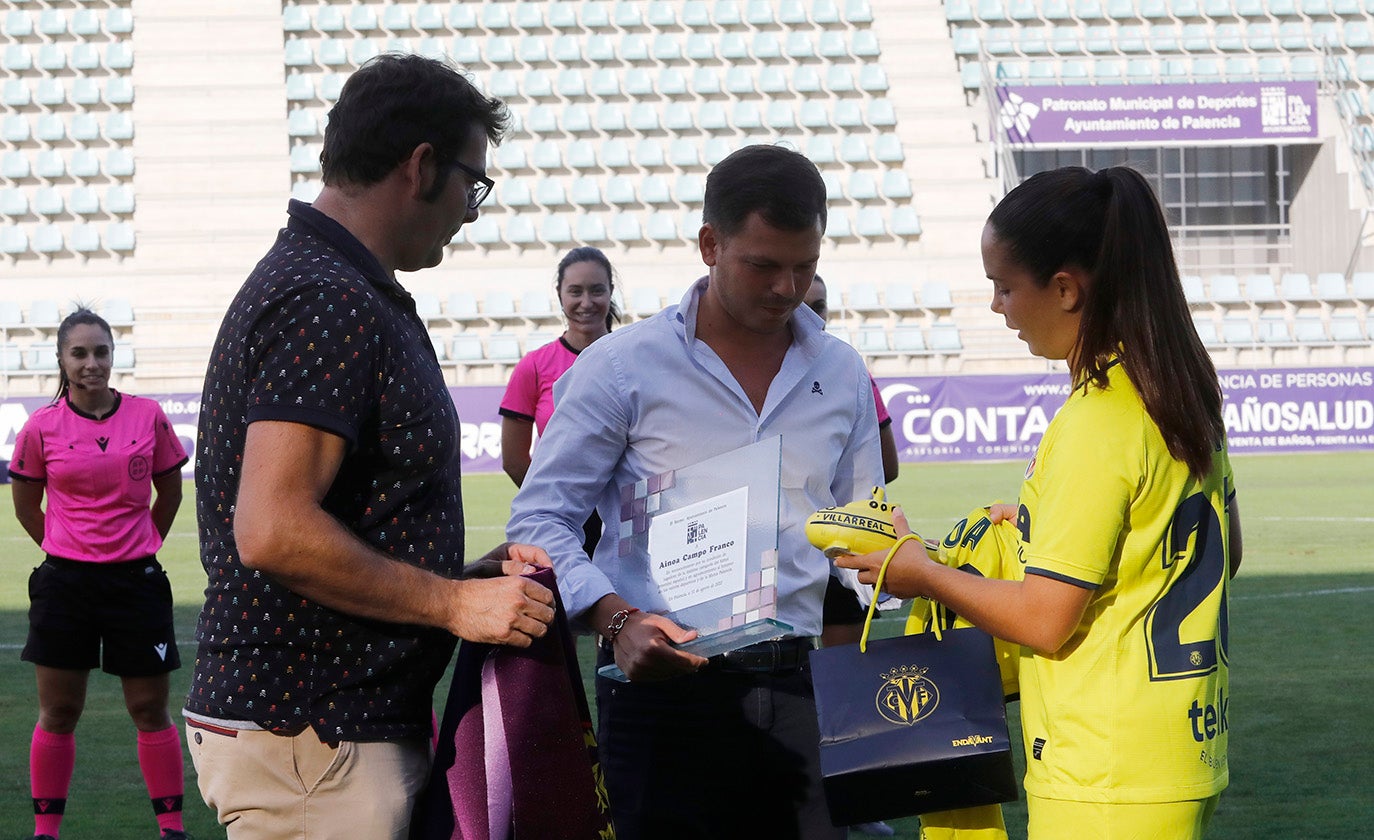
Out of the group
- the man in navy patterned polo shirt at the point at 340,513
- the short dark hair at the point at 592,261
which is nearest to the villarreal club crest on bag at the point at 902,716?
the man in navy patterned polo shirt at the point at 340,513

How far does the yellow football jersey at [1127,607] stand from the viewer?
7.61 feet

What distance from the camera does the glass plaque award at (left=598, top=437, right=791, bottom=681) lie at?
2.58 m

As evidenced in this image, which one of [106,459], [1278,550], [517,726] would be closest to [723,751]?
[517,726]

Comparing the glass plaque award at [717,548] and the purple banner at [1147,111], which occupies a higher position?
the purple banner at [1147,111]

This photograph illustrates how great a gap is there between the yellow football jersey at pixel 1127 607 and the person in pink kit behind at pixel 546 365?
4241 millimetres

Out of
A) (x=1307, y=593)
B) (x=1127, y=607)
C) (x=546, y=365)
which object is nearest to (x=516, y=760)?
(x=1127, y=607)

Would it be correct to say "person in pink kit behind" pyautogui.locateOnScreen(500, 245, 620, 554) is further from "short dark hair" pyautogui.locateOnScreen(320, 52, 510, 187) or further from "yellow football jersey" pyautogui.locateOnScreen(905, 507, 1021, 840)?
"short dark hair" pyautogui.locateOnScreen(320, 52, 510, 187)

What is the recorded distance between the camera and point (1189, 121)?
32406 millimetres

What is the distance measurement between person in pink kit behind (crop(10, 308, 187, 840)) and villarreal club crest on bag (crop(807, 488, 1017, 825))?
11.9 feet

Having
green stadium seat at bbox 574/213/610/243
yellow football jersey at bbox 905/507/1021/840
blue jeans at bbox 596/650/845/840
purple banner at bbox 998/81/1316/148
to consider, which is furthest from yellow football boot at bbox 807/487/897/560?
purple banner at bbox 998/81/1316/148

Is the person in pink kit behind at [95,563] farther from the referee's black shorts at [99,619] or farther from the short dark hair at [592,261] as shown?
the short dark hair at [592,261]

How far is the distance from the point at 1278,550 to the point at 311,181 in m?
23.7

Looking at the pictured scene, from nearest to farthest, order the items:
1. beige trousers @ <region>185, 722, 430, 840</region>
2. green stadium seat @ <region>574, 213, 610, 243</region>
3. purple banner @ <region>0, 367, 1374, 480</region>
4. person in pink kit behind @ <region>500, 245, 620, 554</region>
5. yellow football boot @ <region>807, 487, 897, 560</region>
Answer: beige trousers @ <region>185, 722, 430, 840</region> < yellow football boot @ <region>807, 487, 897, 560</region> < person in pink kit behind @ <region>500, 245, 620, 554</region> < purple banner @ <region>0, 367, 1374, 480</region> < green stadium seat @ <region>574, 213, 610, 243</region>

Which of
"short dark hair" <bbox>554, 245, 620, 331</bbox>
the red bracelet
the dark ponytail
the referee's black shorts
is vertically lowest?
the referee's black shorts
